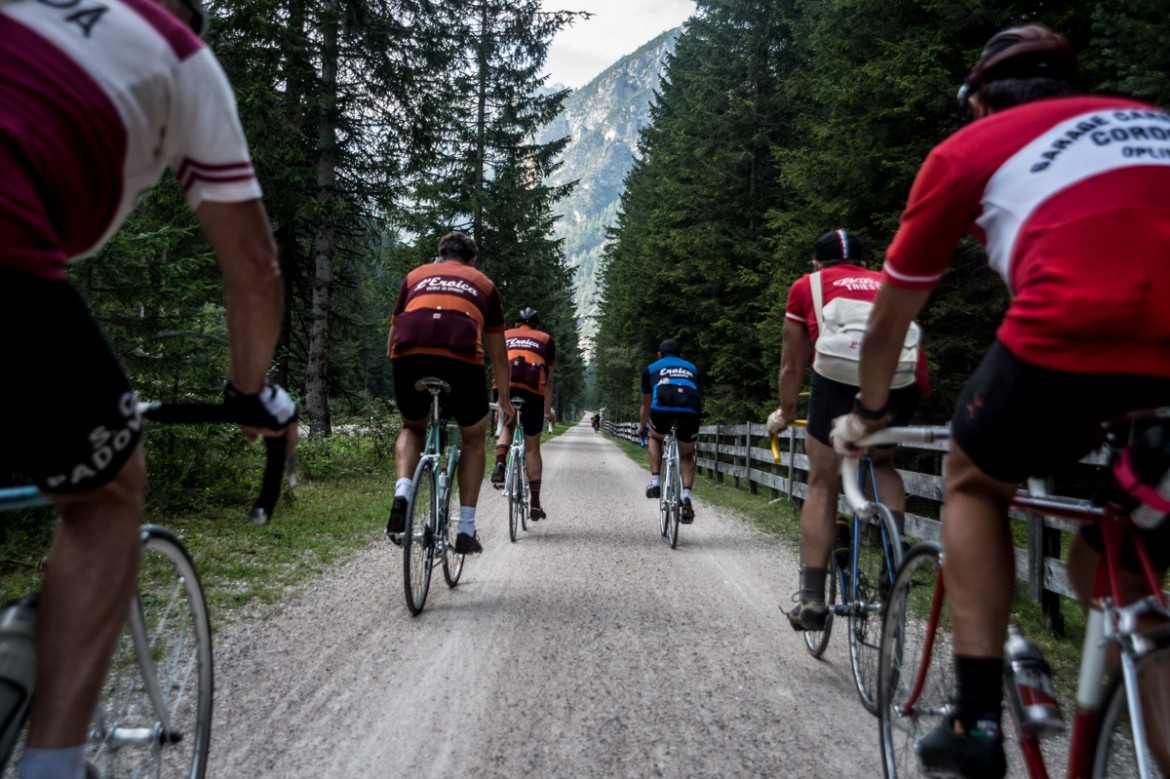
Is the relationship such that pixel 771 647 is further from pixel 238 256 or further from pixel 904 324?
pixel 238 256

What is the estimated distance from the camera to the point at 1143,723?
1359mm

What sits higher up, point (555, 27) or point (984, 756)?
point (555, 27)

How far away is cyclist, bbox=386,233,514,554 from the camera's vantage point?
449 centimetres

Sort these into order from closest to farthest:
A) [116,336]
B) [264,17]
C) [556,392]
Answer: [116,336] < [264,17] < [556,392]

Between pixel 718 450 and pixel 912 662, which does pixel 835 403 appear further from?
pixel 718 450

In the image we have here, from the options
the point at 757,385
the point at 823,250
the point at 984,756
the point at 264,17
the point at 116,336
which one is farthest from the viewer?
the point at 757,385

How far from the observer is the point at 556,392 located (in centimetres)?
6334

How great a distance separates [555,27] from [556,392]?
143 feet

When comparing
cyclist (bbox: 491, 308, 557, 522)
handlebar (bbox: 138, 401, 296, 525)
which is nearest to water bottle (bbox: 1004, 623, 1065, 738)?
handlebar (bbox: 138, 401, 296, 525)

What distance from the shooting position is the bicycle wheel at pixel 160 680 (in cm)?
174

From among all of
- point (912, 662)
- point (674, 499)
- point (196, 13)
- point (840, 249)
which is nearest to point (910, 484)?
point (674, 499)

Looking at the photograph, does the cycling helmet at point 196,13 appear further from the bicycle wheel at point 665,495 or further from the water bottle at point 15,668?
the bicycle wheel at point 665,495

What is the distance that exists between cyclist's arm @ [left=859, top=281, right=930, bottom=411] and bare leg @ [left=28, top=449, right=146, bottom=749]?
63.5 inches

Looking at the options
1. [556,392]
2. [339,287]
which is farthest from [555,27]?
[556,392]
